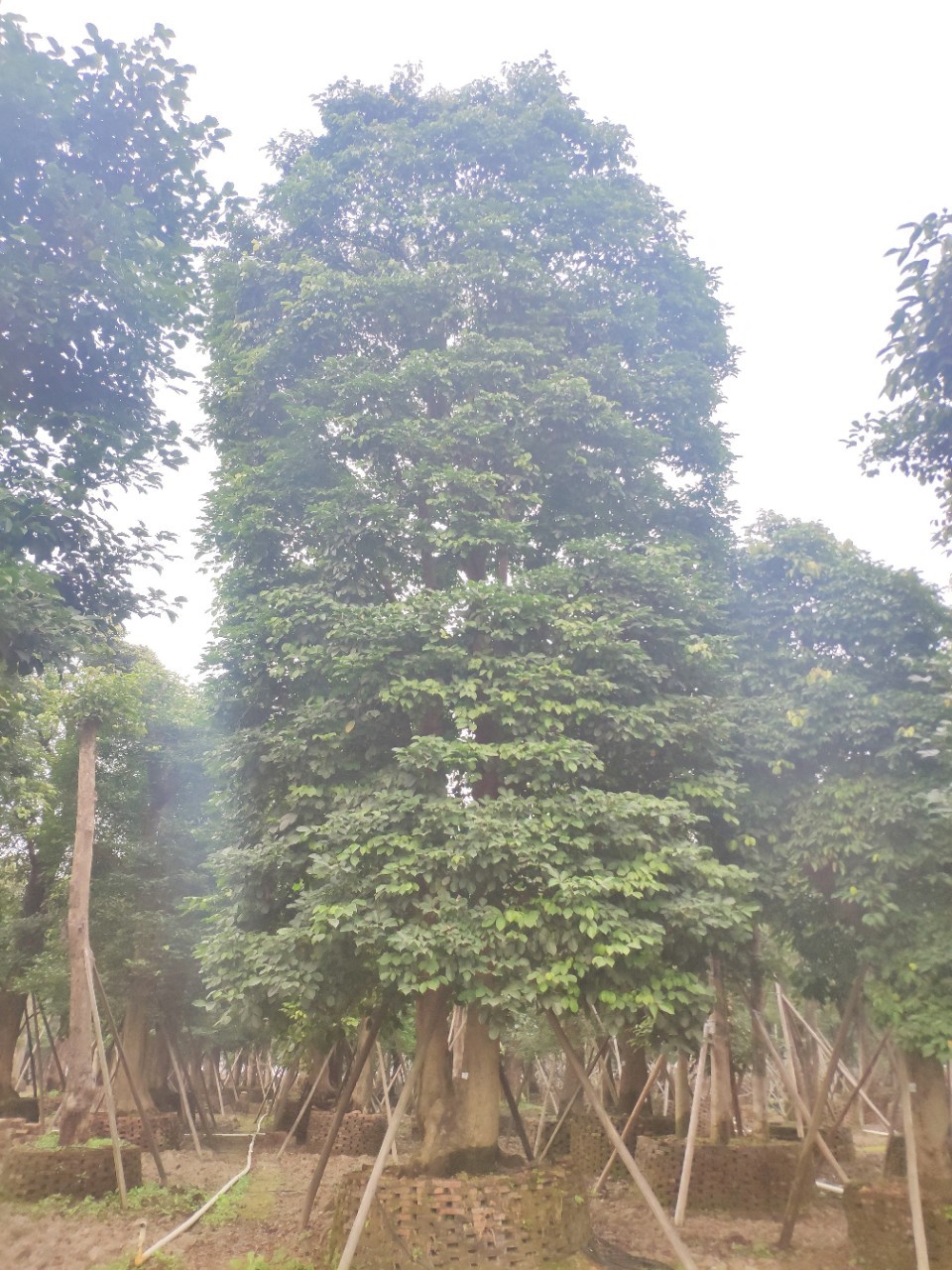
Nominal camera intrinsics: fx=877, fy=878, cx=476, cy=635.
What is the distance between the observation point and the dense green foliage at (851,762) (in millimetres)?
9312

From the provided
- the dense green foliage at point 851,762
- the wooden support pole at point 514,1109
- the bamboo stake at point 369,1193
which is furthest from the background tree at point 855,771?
the bamboo stake at point 369,1193

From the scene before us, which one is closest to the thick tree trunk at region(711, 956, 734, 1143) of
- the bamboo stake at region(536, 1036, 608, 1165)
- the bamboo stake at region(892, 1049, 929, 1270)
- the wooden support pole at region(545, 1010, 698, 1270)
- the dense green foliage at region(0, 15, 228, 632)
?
the bamboo stake at region(536, 1036, 608, 1165)

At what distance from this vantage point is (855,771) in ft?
33.4

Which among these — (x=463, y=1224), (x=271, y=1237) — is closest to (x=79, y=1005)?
(x=271, y=1237)

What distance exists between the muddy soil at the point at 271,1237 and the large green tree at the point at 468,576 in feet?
7.05

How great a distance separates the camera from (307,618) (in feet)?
35.1

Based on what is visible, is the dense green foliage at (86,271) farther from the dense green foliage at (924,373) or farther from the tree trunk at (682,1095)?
the tree trunk at (682,1095)

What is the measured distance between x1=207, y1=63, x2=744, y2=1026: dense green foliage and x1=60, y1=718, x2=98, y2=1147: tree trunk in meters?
5.92

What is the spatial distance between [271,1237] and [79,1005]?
5692mm

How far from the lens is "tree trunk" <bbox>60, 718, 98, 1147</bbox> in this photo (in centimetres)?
1432

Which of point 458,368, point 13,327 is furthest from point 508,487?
point 13,327

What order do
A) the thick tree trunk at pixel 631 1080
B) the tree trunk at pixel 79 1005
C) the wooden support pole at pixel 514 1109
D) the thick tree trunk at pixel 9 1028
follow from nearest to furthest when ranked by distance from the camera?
the wooden support pole at pixel 514 1109 < the tree trunk at pixel 79 1005 < the thick tree trunk at pixel 631 1080 < the thick tree trunk at pixel 9 1028

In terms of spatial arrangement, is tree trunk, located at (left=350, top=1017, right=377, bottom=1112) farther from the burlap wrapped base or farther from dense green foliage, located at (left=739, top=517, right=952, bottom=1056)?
dense green foliage, located at (left=739, top=517, right=952, bottom=1056)

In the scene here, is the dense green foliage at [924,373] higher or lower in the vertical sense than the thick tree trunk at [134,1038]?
higher
